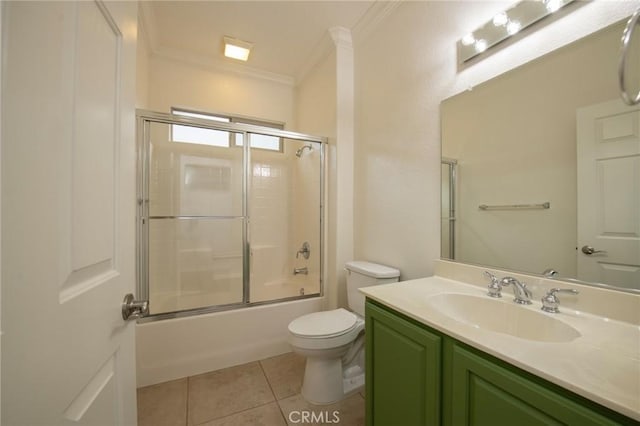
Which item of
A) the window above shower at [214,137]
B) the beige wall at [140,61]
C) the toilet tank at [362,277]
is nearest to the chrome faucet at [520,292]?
the toilet tank at [362,277]

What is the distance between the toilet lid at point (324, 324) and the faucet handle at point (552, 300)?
3.20ft

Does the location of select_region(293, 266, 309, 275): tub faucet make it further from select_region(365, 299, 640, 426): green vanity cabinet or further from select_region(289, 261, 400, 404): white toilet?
select_region(365, 299, 640, 426): green vanity cabinet

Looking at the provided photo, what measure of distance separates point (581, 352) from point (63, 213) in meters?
1.24

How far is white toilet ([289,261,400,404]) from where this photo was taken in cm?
152

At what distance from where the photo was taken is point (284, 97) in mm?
3156

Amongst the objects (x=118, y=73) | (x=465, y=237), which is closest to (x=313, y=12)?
(x=118, y=73)

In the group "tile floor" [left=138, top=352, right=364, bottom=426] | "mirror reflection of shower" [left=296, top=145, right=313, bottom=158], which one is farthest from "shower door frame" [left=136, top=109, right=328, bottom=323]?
"tile floor" [left=138, top=352, right=364, bottom=426]

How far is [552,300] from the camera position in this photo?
96 cm

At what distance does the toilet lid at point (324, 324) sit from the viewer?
1534 millimetres

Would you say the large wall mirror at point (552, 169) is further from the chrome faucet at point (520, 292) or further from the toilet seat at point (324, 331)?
the toilet seat at point (324, 331)

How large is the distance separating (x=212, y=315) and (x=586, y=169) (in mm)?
2276

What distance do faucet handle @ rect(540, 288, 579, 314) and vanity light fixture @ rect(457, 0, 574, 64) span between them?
3.63 feet

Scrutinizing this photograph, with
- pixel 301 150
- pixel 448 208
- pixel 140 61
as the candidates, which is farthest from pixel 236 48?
pixel 448 208

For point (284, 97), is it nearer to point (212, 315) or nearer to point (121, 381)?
point (212, 315)
